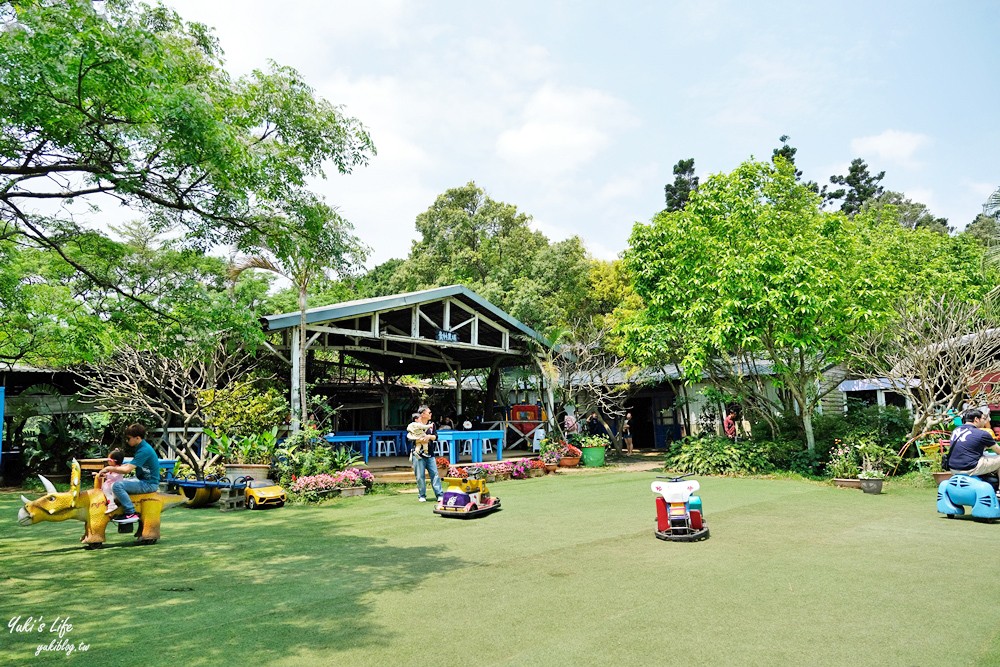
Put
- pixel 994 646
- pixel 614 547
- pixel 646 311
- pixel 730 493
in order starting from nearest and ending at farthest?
pixel 994 646
pixel 614 547
pixel 730 493
pixel 646 311

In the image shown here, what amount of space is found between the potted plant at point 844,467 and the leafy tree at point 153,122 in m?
9.84

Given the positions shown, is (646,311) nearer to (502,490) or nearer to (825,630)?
(502,490)

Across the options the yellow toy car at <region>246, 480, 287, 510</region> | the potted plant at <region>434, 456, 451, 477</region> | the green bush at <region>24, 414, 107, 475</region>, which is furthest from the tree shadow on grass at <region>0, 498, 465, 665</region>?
the green bush at <region>24, 414, 107, 475</region>

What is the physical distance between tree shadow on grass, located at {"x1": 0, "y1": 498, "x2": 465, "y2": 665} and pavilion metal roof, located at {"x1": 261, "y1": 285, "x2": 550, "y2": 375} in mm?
5027

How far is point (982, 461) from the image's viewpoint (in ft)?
24.0

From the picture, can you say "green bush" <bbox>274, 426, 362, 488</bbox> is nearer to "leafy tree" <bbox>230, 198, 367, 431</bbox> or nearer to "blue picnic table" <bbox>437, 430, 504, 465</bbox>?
"blue picnic table" <bbox>437, 430, 504, 465</bbox>

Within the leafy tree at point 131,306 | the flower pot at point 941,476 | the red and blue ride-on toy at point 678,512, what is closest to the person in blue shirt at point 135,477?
the leafy tree at point 131,306

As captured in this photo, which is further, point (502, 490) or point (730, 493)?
point (502, 490)

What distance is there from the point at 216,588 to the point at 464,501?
3791mm

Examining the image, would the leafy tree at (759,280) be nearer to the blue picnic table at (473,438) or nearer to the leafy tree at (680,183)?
the blue picnic table at (473,438)

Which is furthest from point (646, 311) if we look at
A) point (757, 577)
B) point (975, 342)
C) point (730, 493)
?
point (757, 577)

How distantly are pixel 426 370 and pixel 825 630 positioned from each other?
54.1 feet

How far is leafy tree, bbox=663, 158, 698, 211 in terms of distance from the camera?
36875 mm

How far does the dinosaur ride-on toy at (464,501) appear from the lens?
811 cm
